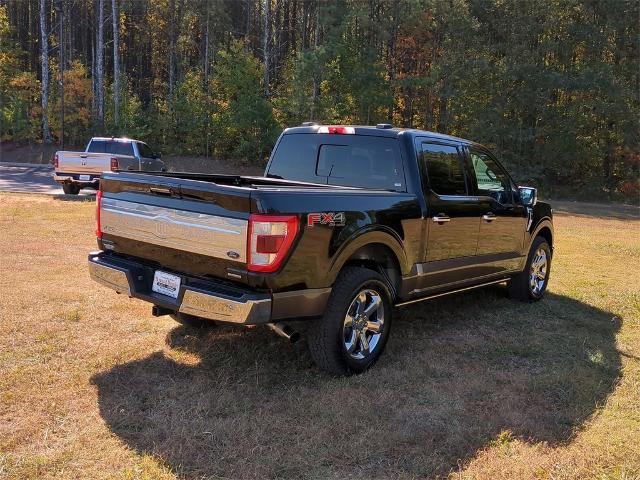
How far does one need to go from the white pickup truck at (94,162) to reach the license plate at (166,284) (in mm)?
11659

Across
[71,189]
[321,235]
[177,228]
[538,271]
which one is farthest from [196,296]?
[71,189]

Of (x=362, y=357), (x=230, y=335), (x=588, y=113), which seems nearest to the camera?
(x=362, y=357)

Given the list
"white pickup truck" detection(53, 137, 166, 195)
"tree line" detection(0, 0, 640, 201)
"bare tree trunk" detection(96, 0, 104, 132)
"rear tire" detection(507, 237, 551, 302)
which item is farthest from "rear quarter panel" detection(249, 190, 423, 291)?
"bare tree trunk" detection(96, 0, 104, 132)

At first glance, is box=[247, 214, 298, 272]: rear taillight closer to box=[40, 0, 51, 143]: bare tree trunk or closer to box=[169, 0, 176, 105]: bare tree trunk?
box=[40, 0, 51, 143]: bare tree trunk

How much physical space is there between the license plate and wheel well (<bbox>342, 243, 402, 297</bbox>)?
1.24 m

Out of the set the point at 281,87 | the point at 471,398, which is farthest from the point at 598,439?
the point at 281,87

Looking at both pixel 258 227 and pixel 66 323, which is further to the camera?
pixel 66 323

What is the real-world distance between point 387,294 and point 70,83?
116ft

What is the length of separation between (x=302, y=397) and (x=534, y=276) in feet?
13.9

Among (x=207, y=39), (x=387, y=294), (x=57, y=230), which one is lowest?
(x=57, y=230)

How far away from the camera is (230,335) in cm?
498

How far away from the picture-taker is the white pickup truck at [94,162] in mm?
15172

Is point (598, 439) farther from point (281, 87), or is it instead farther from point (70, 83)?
point (70, 83)

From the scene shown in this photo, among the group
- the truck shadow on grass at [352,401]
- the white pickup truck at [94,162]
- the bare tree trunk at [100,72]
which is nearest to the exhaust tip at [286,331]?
the truck shadow on grass at [352,401]
